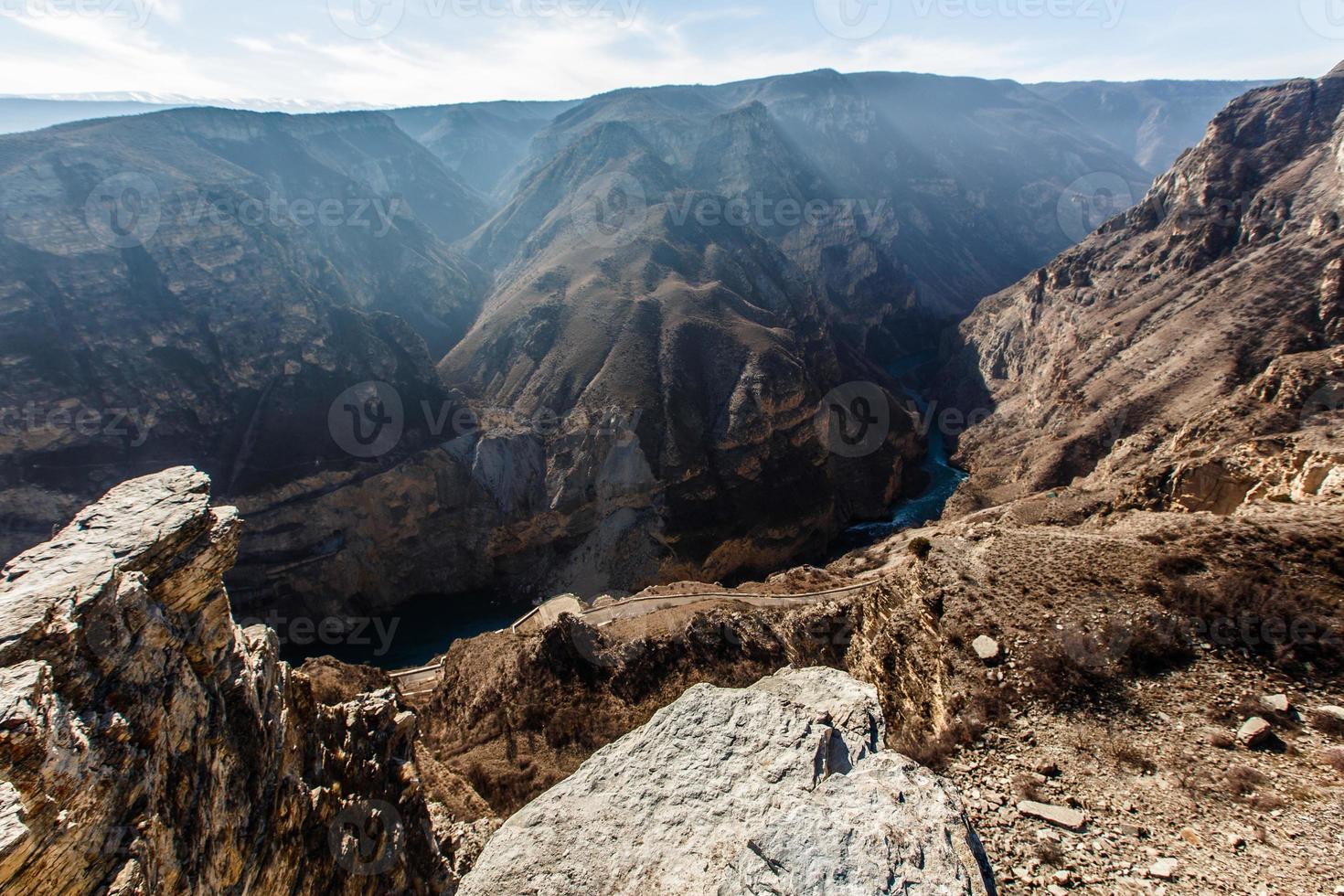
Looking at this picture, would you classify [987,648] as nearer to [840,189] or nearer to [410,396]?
[410,396]

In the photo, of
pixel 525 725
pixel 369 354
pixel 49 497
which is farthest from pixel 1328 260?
pixel 49 497

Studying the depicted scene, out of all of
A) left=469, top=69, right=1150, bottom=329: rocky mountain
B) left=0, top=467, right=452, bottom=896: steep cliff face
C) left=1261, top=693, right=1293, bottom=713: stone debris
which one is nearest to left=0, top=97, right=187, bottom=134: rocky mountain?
left=469, top=69, right=1150, bottom=329: rocky mountain

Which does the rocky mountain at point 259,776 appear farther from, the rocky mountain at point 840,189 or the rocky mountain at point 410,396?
the rocky mountain at point 840,189

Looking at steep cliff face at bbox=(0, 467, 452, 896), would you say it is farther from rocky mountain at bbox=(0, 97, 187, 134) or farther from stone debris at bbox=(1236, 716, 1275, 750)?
rocky mountain at bbox=(0, 97, 187, 134)

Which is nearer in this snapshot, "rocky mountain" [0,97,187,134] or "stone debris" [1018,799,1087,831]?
"stone debris" [1018,799,1087,831]

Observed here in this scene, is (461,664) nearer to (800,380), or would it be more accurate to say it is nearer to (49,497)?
(49,497)
